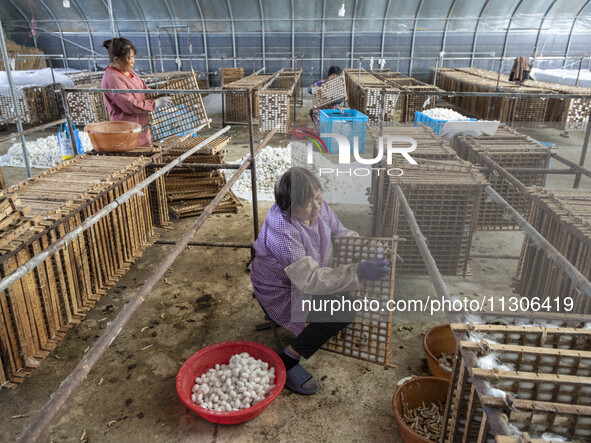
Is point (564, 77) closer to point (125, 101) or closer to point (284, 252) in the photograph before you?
point (125, 101)

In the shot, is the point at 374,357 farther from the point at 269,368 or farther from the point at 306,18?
the point at 306,18

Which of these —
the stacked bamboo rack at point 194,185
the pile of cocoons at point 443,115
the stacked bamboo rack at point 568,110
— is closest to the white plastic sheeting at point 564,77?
the stacked bamboo rack at point 568,110

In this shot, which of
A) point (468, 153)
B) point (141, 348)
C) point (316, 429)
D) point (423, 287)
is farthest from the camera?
point (468, 153)

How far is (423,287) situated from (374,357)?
1571mm

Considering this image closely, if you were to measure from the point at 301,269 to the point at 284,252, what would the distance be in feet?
0.58

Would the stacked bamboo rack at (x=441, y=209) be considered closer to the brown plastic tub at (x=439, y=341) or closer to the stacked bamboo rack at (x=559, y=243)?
the stacked bamboo rack at (x=559, y=243)

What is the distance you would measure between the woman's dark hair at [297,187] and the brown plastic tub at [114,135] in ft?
9.58

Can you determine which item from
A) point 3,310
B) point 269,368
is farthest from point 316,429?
point 3,310

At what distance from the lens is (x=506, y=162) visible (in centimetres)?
541

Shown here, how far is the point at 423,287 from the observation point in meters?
4.68

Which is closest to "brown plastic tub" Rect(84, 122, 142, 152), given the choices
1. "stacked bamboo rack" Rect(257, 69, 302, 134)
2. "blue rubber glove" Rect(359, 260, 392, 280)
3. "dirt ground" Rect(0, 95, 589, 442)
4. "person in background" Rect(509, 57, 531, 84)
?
"dirt ground" Rect(0, 95, 589, 442)

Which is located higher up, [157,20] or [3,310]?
[157,20]

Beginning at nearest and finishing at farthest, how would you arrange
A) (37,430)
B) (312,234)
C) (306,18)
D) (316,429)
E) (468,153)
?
(37,430)
(316,429)
(312,234)
(468,153)
(306,18)

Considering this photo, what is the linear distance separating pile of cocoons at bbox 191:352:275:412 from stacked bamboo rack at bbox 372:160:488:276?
6.65ft
